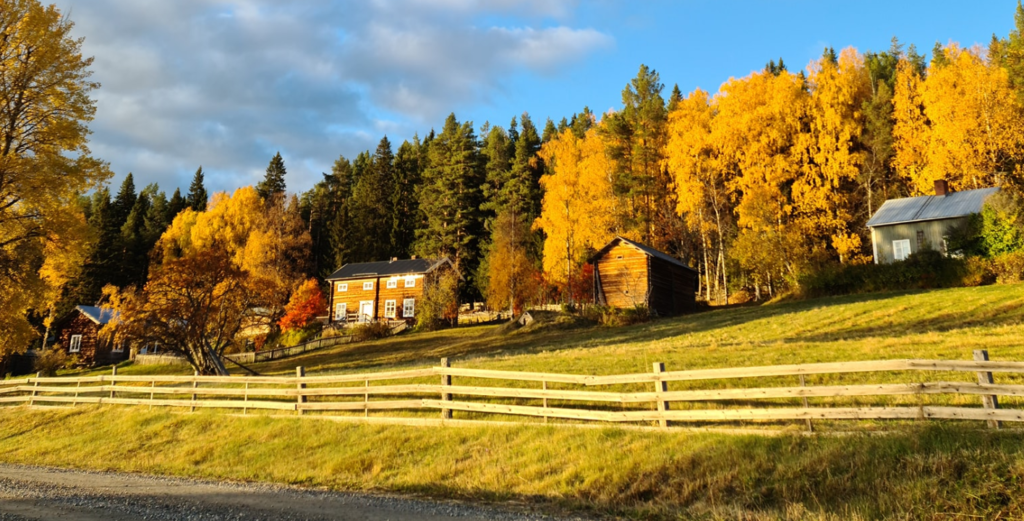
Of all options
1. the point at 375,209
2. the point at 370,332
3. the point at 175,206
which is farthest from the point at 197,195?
the point at 370,332

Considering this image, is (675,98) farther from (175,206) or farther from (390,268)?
(175,206)

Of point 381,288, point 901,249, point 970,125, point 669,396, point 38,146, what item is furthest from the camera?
point 381,288

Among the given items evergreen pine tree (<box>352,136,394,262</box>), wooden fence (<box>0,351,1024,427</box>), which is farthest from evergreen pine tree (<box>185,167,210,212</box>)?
wooden fence (<box>0,351,1024,427</box>)

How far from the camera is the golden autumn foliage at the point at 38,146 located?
2092cm

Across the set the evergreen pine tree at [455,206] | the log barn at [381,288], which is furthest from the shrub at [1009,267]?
the evergreen pine tree at [455,206]

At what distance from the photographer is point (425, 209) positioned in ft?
222

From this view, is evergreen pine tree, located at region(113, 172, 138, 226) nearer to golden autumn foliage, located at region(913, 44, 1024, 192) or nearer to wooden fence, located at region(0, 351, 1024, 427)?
wooden fence, located at region(0, 351, 1024, 427)

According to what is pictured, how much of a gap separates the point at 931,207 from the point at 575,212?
2379 cm

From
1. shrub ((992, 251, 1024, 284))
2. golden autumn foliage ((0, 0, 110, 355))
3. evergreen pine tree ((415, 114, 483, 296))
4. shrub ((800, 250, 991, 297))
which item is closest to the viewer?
golden autumn foliage ((0, 0, 110, 355))

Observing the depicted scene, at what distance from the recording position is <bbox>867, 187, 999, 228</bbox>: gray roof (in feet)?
111

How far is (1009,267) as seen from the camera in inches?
1156

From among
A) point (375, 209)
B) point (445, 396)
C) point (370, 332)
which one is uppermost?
point (375, 209)

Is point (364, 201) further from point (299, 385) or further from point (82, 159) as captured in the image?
point (299, 385)

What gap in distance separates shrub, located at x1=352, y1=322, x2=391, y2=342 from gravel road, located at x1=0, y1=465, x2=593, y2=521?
1386 inches
